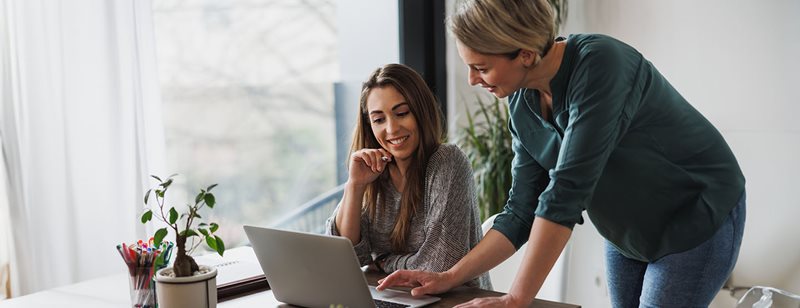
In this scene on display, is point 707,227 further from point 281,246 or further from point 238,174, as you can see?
point 238,174

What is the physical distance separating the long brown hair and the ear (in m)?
0.57

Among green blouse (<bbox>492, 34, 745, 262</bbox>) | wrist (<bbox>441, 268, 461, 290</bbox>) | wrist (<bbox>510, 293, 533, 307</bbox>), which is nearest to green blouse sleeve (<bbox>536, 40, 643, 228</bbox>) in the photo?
green blouse (<bbox>492, 34, 745, 262</bbox>)

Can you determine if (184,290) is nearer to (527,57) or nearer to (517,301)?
(517,301)

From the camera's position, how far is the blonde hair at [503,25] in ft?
4.70

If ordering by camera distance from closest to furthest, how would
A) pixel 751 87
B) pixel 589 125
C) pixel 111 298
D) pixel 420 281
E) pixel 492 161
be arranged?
pixel 589 125 < pixel 420 281 < pixel 111 298 < pixel 751 87 < pixel 492 161

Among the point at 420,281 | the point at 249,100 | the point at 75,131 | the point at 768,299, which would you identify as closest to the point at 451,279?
the point at 420,281

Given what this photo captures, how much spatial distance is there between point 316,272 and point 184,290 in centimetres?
24

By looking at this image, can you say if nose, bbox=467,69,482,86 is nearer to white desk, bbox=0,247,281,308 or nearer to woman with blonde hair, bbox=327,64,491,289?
woman with blonde hair, bbox=327,64,491,289

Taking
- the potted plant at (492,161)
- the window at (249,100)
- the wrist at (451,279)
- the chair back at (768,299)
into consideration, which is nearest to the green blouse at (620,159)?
the wrist at (451,279)

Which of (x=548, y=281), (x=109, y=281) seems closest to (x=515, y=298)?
(x=548, y=281)

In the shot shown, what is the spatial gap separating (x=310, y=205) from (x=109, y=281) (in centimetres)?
176

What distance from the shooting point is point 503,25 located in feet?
4.69

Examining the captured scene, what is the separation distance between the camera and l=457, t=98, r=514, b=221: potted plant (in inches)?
133

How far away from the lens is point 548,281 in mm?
2164
